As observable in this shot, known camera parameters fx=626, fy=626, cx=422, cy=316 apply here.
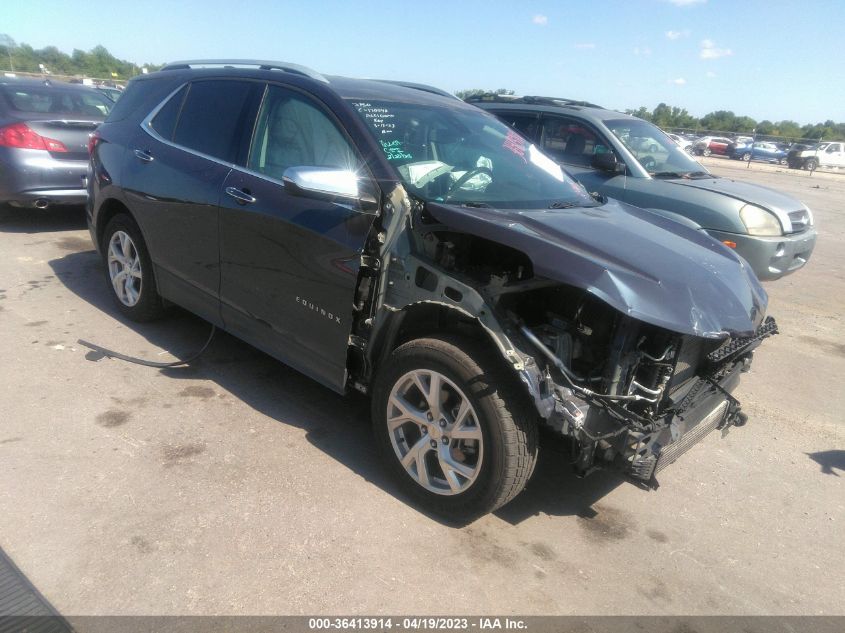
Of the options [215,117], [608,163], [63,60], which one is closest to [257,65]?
[215,117]

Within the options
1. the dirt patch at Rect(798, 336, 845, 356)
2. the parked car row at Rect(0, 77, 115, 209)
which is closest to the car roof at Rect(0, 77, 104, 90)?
the parked car row at Rect(0, 77, 115, 209)

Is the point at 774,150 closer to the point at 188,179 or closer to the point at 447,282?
the point at 188,179

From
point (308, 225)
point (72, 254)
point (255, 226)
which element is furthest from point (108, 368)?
point (72, 254)

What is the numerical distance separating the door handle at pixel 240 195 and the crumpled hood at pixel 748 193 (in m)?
4.47

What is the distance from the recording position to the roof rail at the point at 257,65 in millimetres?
3616

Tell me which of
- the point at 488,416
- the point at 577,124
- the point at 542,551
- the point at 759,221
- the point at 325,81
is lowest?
the point at 542,551

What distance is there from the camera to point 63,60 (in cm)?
7231

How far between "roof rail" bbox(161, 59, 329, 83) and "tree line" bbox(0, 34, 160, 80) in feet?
199

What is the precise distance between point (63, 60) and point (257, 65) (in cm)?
8427

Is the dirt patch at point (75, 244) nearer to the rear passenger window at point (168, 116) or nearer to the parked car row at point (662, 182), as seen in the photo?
the rear passenger window at point (168, 116)

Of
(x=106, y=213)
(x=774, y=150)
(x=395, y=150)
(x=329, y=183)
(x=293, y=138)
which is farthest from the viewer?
(x=774, y=150)

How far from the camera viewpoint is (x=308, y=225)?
320 centimetres

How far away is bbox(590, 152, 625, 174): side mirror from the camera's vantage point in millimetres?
6301

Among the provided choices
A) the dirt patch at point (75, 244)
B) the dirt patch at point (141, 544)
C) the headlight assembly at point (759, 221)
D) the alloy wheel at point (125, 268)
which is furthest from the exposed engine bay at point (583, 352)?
the dirt patch at point (75, 244)
